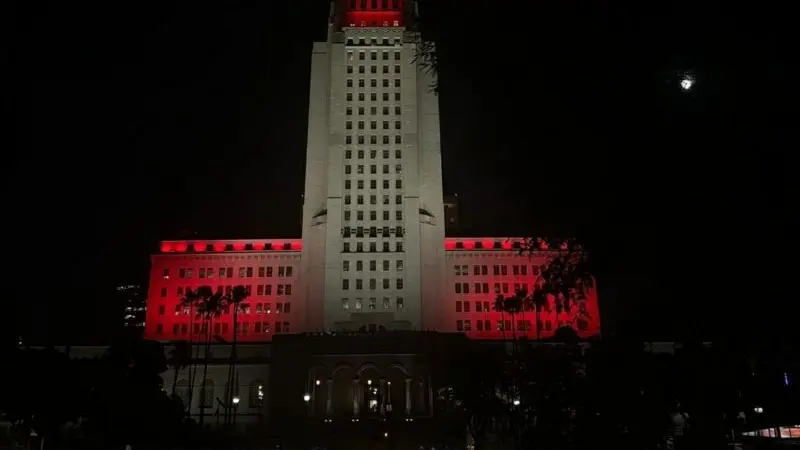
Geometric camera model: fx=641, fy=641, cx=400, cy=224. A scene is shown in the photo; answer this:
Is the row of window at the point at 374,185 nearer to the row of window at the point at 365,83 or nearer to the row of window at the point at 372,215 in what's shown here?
the row of window at the point at 372,215

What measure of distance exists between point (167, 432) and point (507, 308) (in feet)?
123

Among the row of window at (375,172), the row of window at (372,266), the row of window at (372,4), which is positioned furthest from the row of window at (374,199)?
the row of window at (372,4)

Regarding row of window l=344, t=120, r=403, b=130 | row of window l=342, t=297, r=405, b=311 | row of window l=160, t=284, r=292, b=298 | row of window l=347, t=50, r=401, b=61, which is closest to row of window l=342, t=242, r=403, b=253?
row of window l=342, t=297, r=405, b=311

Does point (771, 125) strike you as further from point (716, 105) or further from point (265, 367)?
point (265, 367)

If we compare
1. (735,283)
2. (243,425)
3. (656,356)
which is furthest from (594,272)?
(243,425)

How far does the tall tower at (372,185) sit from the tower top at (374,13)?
0.17m

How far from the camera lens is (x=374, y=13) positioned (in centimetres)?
8738

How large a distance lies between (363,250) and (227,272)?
70.6 feet

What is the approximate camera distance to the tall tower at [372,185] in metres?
77.2

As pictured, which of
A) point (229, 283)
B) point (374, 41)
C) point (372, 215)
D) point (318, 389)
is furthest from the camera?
point (229, 283)

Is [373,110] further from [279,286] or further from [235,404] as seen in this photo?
[235,404]

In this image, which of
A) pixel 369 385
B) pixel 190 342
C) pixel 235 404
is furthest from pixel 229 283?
pixel 369 385

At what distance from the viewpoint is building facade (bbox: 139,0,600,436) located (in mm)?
77500

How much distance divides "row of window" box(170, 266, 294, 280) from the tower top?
34.5 m
